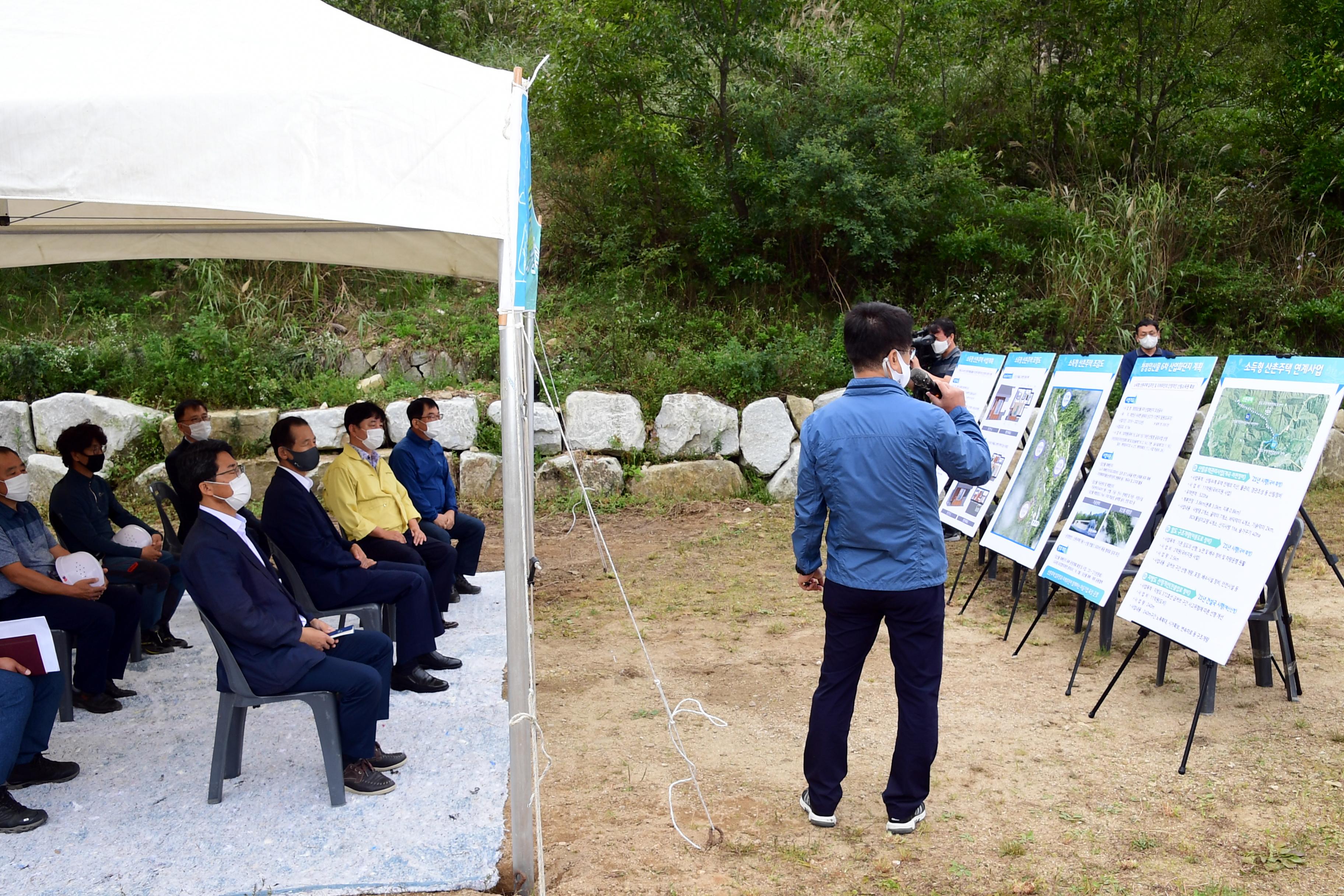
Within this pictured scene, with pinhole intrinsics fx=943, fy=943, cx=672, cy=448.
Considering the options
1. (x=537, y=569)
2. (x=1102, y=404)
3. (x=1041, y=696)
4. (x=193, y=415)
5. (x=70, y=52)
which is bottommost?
(x=537, y=569)

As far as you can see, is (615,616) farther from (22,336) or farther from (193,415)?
(22,336)

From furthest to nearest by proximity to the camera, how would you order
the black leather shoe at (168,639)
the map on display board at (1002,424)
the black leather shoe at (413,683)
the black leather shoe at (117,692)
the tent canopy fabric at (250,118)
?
1. the map on display board at (1002,424)
2. the black leather shoe at (168,639)
3. the black leather shoe at (413,683)
4. the black leather shoe at (117,692)
5. the tent canopy fabric at (250,118)

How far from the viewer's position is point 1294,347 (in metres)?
10.8

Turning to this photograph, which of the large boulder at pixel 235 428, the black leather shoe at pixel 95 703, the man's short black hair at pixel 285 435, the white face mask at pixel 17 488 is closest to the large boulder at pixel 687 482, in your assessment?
the large boulder at pixel 235 428

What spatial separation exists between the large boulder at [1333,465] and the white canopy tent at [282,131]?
367 inches

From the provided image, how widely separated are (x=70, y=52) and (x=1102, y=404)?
15.9ft

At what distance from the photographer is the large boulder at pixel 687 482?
30.0ft

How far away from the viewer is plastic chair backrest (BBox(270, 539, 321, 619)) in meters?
4.28

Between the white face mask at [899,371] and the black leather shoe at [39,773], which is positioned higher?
the white face mask at [899,371]

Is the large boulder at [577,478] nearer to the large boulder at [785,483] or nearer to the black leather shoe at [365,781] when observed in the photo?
the large boulder at [785,483]

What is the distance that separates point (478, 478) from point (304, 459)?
4.89m

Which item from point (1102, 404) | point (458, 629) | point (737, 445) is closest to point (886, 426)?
point (1102, 404)

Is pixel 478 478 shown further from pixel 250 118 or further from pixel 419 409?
pixel 250 118

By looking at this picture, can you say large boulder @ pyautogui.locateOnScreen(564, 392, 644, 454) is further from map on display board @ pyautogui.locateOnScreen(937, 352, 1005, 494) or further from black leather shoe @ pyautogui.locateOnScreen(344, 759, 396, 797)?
black leather shoe @ pyautogui.locateOnScreen(344, 759, 396, 797)
